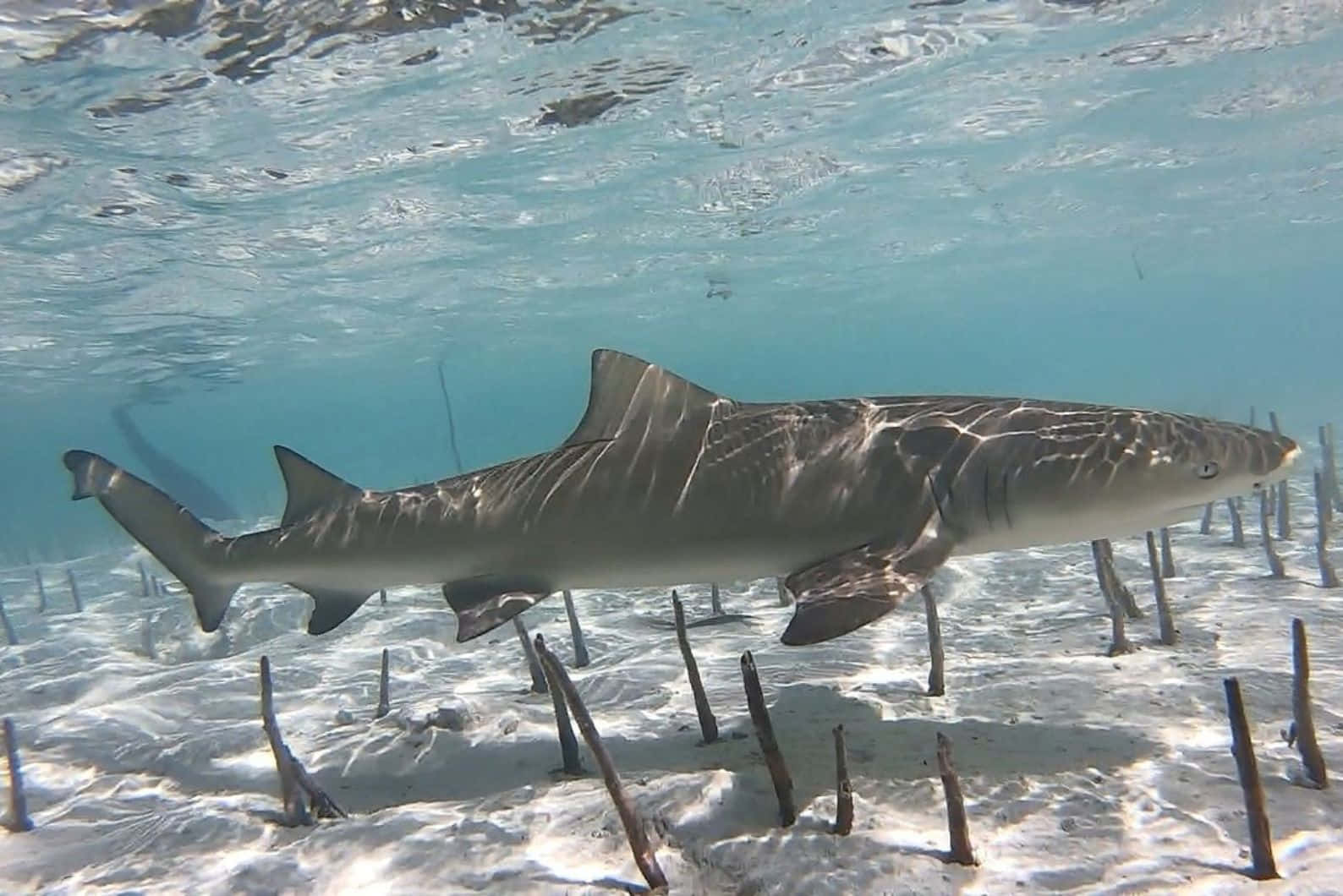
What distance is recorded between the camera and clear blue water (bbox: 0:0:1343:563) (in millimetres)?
12789

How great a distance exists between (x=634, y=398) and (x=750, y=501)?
112 cm

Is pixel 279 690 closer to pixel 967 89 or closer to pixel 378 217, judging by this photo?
pixel 378 217

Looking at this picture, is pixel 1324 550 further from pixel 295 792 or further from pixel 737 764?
pixel 295 792

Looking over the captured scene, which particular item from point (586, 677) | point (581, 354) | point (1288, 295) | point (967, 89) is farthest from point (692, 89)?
point (1288, 295)

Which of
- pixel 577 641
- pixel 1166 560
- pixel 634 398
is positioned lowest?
pixel 1166 560

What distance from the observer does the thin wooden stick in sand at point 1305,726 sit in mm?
4035

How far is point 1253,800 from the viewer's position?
333 cm

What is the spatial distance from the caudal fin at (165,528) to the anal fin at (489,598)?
187cm

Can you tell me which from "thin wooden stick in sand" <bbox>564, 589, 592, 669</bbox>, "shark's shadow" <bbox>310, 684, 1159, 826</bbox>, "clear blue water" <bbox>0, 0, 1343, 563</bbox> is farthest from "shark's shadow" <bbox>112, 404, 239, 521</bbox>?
"shark's shadow" <bbox>310, 684, 1159, 826</bbox>

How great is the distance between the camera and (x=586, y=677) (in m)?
7.58

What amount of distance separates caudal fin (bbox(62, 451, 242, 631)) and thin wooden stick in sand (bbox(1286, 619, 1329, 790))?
20.5ft

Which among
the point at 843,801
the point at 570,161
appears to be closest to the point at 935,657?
the point at 843,801

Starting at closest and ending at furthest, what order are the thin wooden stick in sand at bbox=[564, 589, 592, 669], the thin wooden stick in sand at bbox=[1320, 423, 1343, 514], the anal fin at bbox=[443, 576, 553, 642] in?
the anal fin at bbox=[443, 576, 553, 642]
the thin wooden stick in sand at bbox=[564, 589, 592, 669]
the thin wooden stick in sand at bbox=[1320, 423, 1343, 514]

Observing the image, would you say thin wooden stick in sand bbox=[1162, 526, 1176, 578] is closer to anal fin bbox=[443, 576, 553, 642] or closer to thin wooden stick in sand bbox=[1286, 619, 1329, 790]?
thin wooden stick in sand bbox=[1286, 619, 1329, 790]
